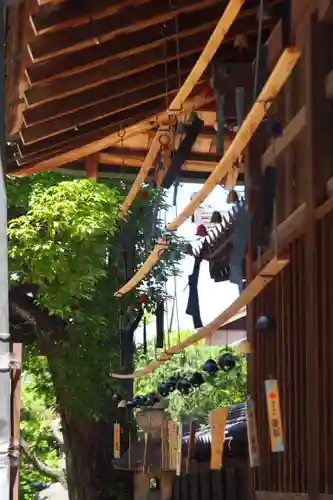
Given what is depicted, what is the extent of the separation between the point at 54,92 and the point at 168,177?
114cm

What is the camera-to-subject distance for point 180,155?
7.28 metres

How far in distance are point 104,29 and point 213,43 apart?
1.34 meters

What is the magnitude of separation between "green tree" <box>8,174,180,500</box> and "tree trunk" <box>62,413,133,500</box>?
2 centimetres

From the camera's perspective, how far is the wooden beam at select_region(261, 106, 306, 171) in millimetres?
7035

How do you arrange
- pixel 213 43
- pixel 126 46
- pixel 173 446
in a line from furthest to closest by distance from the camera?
pixel 173 446, pixel 126 46, pixel 213 43

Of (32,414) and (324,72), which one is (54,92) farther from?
(32,414)

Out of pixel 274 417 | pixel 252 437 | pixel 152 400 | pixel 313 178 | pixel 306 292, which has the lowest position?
pixel 252 437

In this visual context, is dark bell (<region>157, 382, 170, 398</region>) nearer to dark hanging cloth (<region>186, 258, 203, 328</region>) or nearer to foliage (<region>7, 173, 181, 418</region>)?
foliage (<region>7, 173, 181, 418</region>)

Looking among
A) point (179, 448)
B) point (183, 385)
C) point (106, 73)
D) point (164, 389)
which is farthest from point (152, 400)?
point (106, 73)

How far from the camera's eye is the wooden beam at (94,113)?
26.3ft

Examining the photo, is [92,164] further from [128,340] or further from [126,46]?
[128,340]

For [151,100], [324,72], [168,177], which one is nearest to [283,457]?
[168,177]

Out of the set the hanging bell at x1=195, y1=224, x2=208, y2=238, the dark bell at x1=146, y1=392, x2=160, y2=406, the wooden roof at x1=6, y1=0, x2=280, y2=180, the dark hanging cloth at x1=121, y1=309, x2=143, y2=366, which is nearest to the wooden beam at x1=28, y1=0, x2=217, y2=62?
the wooden roof at x1=6, y1=0, x2=280, y2=180

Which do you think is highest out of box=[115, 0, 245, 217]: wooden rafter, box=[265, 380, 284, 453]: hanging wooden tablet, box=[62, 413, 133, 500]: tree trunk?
box=[115, 0, 245, 217]: wooden rafter
